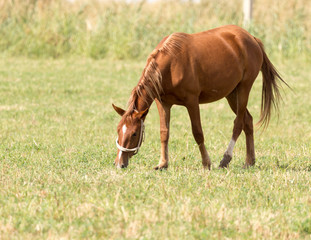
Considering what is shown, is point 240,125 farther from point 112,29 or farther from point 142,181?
point 112,29

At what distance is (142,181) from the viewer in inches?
238

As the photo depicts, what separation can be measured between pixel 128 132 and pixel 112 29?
1288cm

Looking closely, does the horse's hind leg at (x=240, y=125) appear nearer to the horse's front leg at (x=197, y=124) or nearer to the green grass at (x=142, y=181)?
the green grass at (x=142, y=181)

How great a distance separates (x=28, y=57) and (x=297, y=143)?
11211 millimetres

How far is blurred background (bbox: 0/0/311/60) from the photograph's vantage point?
18.4 metres

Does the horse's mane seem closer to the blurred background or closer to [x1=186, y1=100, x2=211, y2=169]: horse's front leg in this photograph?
[x1=186, y1=100, x2=211, y2=169]: horse's front leg

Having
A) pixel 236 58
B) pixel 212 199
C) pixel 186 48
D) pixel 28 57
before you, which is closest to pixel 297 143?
pixel 236 58

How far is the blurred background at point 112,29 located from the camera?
18.4m

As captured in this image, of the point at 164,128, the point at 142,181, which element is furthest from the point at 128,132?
the point at 164,128

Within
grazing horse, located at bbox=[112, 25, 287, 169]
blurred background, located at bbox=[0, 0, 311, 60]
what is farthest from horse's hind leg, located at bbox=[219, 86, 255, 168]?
blurred background, located at bbox=[0, 0, 311, 60]

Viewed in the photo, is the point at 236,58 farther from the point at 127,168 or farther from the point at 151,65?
the point at 127,168

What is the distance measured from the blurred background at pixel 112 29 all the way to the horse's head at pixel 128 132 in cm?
1214

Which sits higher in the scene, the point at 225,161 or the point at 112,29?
the point at 112,29

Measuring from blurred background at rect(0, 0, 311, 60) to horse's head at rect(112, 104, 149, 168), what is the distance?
1214 cm
